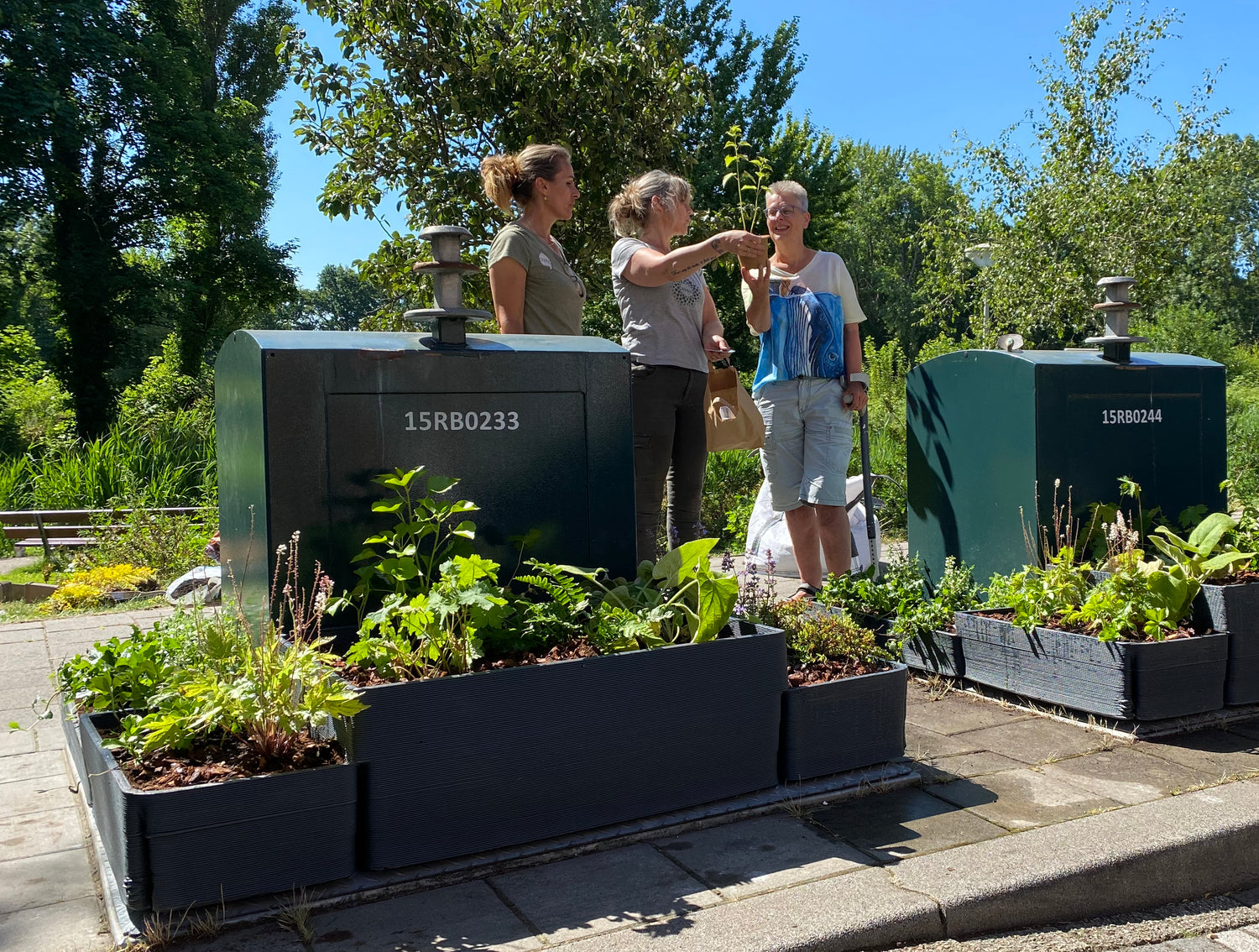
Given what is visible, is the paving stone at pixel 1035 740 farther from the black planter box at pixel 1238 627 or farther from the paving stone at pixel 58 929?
the paving stone at pixel 58 929

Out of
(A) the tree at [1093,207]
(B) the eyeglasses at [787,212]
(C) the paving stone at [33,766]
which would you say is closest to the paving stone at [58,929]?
(C) the paving stone at [33,766]

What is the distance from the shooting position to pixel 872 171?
56.9m

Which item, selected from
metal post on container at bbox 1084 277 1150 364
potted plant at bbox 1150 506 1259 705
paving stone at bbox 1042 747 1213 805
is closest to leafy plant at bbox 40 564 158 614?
paving stone at bbox 1042 747 1213 805

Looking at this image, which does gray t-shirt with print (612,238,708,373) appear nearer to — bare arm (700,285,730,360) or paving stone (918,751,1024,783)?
bare arm (700,285,730,360)

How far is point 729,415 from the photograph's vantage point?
4.29 metres

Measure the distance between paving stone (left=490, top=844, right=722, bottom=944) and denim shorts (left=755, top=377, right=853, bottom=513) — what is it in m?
2.25

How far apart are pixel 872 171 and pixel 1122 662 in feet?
189

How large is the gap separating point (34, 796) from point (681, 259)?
8.72 feet

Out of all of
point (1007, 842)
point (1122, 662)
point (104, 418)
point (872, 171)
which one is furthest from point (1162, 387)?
point (872, 171)

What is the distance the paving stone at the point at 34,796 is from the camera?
2.92 m

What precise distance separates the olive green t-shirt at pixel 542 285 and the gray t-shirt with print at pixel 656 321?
0.64 ft

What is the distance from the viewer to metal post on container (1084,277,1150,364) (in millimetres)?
4418

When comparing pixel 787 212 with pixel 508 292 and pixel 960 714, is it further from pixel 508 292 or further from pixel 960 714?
pixel 960 714

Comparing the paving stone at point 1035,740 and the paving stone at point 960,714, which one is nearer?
the paving stone at point 1035,740
